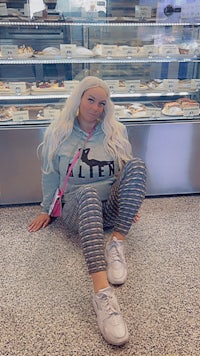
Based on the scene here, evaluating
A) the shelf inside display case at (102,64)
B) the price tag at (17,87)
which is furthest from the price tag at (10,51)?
the price tag at (17,87)

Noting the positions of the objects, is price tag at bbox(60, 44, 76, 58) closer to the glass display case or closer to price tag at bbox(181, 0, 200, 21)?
the glass display case

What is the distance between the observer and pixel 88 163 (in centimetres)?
168

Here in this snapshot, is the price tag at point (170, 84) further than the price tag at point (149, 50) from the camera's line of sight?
Yes

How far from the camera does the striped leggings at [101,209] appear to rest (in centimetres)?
141

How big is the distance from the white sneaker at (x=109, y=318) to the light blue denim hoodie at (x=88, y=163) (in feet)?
1.84

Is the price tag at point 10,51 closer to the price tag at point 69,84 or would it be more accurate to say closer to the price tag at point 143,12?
the price tag at point 69,84

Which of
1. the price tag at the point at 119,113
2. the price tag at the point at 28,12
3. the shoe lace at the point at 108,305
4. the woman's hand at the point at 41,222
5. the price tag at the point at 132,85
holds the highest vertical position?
the price tag at the point at 28,12

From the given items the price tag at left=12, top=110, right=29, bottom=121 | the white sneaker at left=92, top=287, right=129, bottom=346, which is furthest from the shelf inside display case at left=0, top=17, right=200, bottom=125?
the white sneaker at left=92, top=287, right=129, bottom=346

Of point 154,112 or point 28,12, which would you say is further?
point 154,112

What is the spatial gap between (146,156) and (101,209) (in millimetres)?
922

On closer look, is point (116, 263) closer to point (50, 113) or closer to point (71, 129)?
point (71, 129)

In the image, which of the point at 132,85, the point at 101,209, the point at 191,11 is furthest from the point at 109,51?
the point at 101,209

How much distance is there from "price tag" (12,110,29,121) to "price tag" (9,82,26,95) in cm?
15

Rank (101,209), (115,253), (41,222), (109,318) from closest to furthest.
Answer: (109,318) → (101,209) → (115,253) → (41,222)
